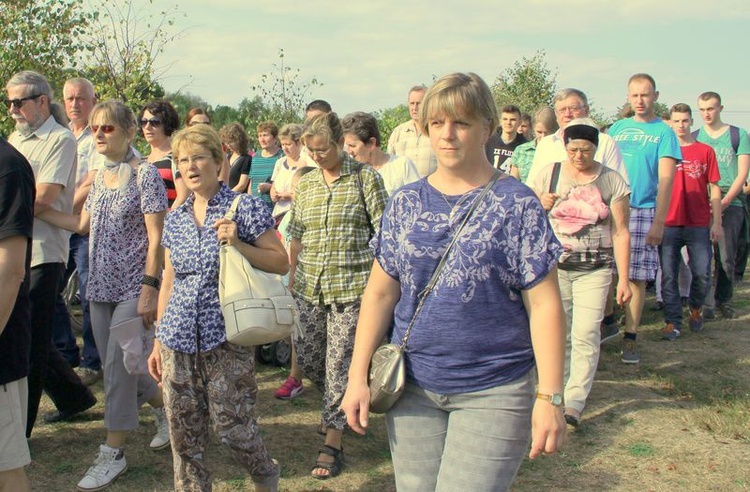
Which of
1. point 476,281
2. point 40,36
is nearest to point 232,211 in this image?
point 476,281

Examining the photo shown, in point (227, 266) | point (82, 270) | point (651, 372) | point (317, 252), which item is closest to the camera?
point (227, 266)

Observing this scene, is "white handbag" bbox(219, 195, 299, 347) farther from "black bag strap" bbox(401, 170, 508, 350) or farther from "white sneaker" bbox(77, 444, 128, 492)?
"white sneaker" bbox(77, 444, 128, 492)

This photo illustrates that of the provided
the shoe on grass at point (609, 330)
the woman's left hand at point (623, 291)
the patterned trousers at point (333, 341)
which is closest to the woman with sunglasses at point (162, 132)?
the patterned trousers at point (333, 341)

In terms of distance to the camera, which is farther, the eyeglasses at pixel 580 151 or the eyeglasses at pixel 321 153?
the eyeglasses at pixel 580 151

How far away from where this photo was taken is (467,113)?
8.83 feet

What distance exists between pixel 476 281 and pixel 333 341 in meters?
2.35

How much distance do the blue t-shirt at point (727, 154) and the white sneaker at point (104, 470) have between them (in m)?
7.70

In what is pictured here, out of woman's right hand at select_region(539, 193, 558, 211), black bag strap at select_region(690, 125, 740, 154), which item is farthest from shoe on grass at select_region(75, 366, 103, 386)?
black bag strap at select_region(690, 125, 740, 154)

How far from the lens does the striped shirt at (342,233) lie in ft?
16.0

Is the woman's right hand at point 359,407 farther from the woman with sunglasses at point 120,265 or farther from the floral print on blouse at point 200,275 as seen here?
the woman with sunglasses at point 120,265

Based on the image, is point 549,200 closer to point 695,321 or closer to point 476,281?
point 476,281

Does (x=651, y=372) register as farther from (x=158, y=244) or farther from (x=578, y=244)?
(x=158, y=244)

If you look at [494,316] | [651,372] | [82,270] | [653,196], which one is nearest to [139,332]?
[82,270]

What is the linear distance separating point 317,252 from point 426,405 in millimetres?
2312
